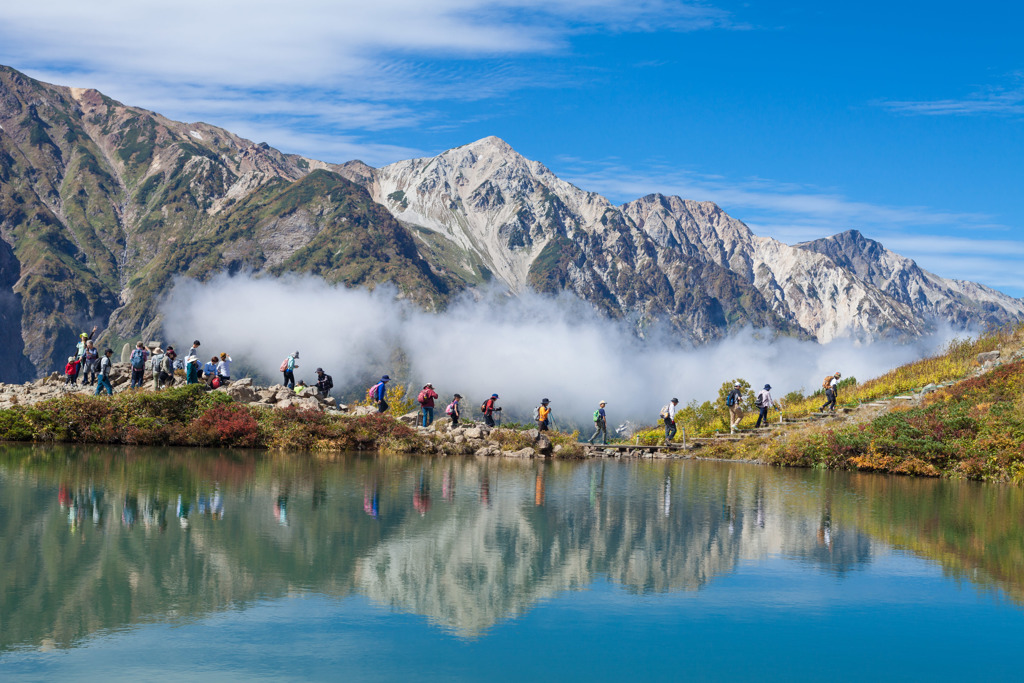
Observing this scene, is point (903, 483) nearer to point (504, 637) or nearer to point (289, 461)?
point (289, 461)

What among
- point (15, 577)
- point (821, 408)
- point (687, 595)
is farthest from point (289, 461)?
point (821, 408)

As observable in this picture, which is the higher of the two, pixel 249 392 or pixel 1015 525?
pixel 249 392

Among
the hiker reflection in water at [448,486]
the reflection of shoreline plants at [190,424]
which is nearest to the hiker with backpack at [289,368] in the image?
the reflection of shoreline plants at [190,424]

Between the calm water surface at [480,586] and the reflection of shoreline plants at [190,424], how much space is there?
1128 cm

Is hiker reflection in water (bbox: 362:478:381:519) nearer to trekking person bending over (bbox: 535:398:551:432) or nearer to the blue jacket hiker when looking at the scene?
the blue jacket hiker

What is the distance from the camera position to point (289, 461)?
2908 centimetres

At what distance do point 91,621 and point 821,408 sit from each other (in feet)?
144

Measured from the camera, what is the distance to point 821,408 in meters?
47.9

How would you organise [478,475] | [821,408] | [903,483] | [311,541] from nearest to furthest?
[311,541] < [478,475] < [903,483] < [821,408]

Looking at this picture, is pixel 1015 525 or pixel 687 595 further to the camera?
pixel 1015 525

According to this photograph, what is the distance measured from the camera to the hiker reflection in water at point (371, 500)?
58.5 ft

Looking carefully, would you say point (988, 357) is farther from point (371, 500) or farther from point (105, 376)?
point (105, 376)

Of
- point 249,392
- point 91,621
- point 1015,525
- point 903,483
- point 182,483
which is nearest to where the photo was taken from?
point 91,621

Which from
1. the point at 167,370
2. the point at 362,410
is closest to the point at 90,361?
the point at 167,370
